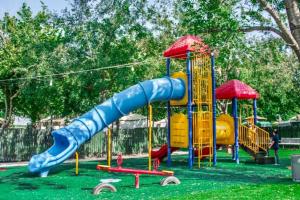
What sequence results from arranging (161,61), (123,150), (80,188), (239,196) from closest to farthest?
(239,196) → (80,188) → (161,61) → (123,150)

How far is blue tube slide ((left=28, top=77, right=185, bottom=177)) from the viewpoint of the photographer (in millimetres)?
16781

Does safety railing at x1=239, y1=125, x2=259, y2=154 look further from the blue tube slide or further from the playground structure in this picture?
the blue tube slide

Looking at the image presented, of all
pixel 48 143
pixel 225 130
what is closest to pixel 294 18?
pixel 225 130

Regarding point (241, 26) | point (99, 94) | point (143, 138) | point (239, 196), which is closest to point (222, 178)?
point (239, 196)

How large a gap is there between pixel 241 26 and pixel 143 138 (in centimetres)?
1668

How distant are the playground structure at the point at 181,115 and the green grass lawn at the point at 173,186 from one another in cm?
127

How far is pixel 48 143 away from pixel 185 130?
996 centimetres

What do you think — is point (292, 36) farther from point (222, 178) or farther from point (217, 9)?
point (222, 178)

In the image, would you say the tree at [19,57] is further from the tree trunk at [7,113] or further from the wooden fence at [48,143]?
the wooden fence at [48,143]

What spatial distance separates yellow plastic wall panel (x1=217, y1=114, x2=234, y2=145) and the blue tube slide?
3.04 meters

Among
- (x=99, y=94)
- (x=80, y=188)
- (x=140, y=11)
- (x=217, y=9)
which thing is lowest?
(x=80, y=188)

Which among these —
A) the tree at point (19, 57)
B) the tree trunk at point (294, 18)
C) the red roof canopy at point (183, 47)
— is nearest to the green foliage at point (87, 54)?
the tree at point (19, 57)

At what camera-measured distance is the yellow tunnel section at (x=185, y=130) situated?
20.0 meters

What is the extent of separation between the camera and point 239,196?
10938 millimetres
